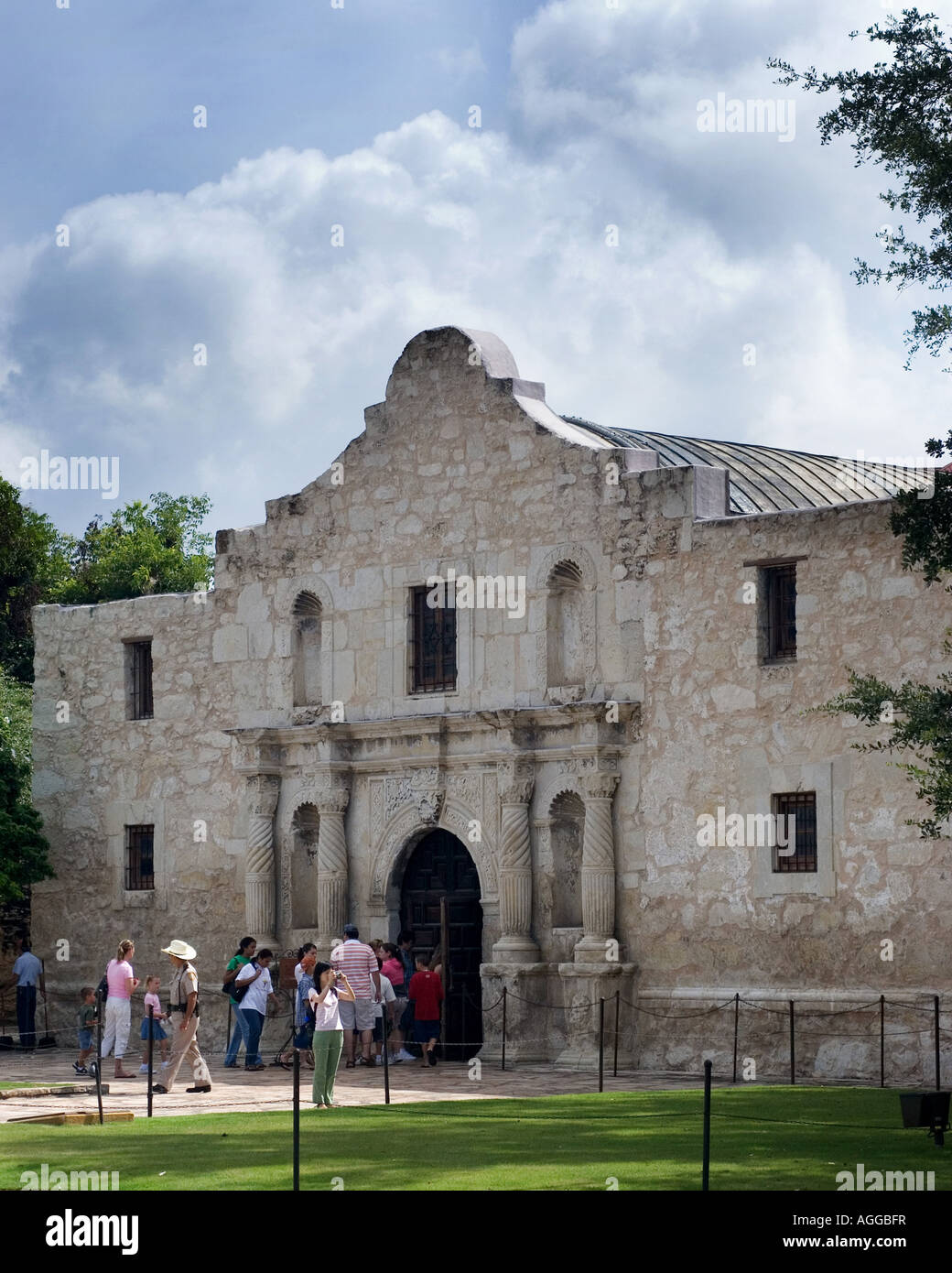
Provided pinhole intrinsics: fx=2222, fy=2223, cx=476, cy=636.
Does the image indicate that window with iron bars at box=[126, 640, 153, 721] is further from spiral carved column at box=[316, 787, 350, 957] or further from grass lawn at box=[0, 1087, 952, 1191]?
grass lawn at box=[0, 1087, 952, 1191]

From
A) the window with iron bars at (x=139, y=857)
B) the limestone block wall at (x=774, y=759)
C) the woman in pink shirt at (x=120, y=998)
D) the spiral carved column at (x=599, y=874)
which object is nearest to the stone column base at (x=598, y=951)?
the spiral carved column at (x=599, y=874)

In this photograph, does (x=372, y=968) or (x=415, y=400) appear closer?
(x=372, y=968)

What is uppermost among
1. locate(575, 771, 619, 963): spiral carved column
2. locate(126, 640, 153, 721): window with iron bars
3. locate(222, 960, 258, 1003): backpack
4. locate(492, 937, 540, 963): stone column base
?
locate(126, 640, 153, 721): window with iron bars

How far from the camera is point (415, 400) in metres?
25.6

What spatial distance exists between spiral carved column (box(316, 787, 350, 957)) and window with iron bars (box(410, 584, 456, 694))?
1693 mm

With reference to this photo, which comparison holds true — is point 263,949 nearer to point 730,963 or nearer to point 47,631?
point 730,963

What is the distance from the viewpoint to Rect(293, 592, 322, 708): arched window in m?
26.6

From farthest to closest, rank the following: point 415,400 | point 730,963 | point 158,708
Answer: point 158,708
point 415,400
point 730,963

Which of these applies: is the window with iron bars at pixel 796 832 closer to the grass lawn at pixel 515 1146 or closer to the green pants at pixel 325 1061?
the grass lawn at pixel 515 1146

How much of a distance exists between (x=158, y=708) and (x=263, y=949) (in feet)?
16.8

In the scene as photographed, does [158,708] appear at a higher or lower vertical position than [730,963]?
higher

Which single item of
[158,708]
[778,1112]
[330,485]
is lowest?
[778,1112]

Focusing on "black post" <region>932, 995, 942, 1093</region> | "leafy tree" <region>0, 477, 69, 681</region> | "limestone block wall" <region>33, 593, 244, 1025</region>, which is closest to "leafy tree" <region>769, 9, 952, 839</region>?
"black post" <region>932, 995, 942, 1093</region>
